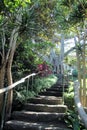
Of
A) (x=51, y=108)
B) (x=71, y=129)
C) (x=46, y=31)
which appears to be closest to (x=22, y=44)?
(x=46, y=31)

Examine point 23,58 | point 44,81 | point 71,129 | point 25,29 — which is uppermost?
point 25,29

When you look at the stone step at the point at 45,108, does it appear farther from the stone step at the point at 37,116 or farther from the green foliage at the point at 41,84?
the green foliage at the point at 41,84

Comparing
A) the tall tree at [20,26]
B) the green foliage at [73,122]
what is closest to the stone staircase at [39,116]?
the green foliage at [73,122]

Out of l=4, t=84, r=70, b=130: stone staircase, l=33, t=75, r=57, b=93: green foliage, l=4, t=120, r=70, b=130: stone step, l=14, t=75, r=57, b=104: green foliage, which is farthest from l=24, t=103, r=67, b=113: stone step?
l=33, t=75, r=57, b=93: green foliage

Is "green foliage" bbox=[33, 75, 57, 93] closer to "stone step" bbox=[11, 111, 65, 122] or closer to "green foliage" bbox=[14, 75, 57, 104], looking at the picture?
"green foliage" bbox=[14, 75, 57, 104]

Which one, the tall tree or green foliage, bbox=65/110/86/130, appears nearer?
green foliage, bbox=65/110/86/130

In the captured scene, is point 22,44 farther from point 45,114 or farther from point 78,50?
point 45,114

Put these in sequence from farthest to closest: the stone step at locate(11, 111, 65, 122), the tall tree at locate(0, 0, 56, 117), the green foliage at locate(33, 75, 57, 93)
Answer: the green foliage at locate(33, 75, 57, 93) < the stone step at locate(11, 111, 65, 122) < the tall tree at locate(0, 0, 56, 117)

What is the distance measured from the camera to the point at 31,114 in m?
5.34

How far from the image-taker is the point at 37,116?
531cm

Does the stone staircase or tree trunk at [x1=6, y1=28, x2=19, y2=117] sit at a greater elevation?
tree trunk at [x1=6, y1=28, x2=19, y2=117]

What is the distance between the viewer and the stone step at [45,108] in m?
5.66

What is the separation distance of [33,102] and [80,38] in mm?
2280

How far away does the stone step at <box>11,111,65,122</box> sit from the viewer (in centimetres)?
526
